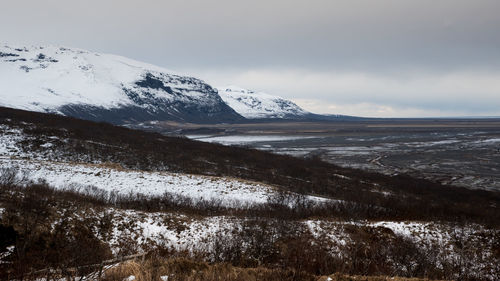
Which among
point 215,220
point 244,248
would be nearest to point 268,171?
point 215,220

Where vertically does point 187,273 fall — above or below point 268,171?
above

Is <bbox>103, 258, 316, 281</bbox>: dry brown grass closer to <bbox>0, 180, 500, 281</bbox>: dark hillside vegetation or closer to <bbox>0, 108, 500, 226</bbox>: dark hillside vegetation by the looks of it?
<bbox>0, 180, 500, 281</bbox>: dark hillside vegetation

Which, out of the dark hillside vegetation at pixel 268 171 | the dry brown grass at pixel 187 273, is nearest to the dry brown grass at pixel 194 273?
the dry brown grass at pixel 187 273

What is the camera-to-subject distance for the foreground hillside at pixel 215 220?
1208 cm

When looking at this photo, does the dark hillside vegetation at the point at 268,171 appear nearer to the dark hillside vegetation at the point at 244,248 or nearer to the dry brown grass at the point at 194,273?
the dark hillside vegetation at the point at 244,248

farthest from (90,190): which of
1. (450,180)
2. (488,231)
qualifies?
(450,180)

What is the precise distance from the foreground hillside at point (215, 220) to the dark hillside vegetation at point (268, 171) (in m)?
0.25

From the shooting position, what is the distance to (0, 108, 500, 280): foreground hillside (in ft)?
39.6

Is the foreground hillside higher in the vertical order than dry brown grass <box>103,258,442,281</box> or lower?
lower

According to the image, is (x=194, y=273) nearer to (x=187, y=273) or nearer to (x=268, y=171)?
(x=187, y=273)

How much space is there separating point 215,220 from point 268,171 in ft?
90.6

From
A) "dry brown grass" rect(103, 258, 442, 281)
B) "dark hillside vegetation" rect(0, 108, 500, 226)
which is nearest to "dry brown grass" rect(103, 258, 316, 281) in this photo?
"dry brown grass" rect(103, 258, 442, 281)

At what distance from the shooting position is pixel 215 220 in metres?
19.0

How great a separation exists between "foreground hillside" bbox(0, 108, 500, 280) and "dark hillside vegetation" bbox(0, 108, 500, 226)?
252 millimetres
